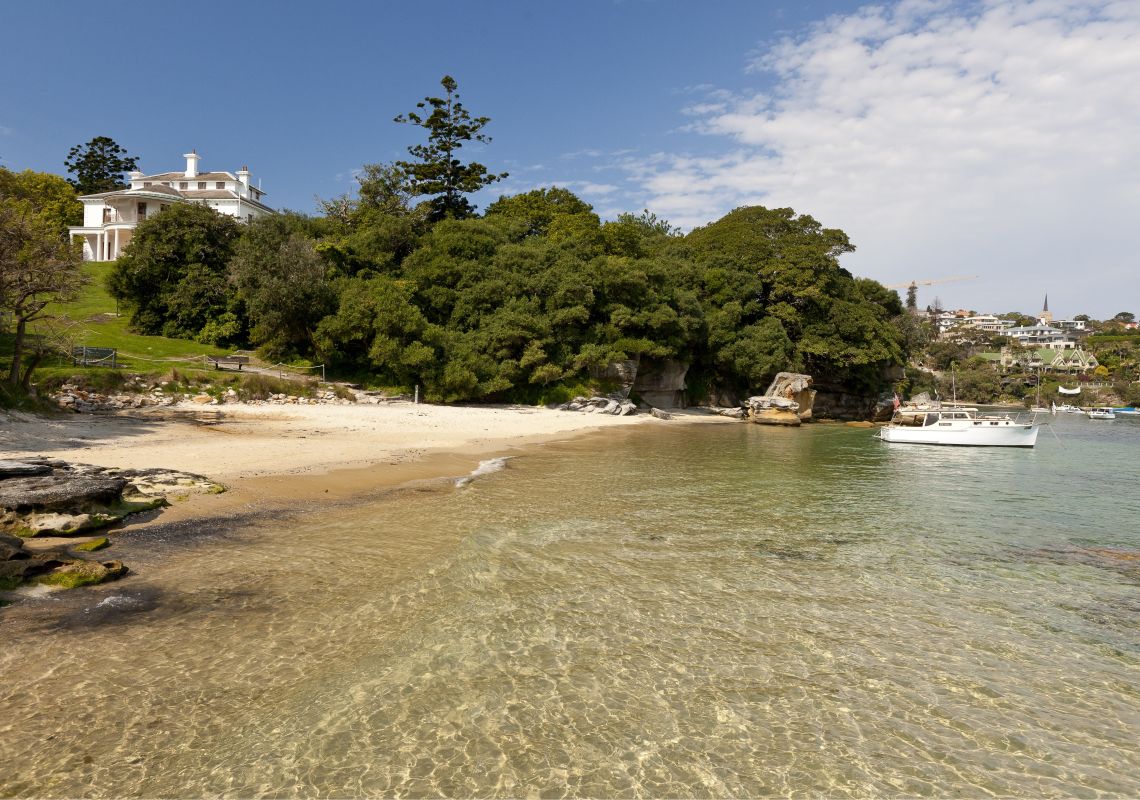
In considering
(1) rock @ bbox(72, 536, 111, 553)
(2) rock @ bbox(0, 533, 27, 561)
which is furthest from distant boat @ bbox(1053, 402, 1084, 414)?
(2) rock @ bbox(0, 533, 27, 561)

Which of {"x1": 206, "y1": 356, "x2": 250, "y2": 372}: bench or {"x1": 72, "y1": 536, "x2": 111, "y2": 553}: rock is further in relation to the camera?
{"x1": 206, "y1": 356, "x2": 250, "y2": 372}: bench

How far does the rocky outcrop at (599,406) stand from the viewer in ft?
135

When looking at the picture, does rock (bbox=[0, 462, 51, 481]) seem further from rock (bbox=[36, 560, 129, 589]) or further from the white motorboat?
the white motorboat

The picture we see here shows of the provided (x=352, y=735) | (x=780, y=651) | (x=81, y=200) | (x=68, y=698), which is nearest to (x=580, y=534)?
(x=780, y=651)

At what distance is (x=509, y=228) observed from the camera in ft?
162

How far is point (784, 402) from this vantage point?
160 ft

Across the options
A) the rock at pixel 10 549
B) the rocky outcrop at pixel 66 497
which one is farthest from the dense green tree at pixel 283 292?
the rock at pixel 10 549

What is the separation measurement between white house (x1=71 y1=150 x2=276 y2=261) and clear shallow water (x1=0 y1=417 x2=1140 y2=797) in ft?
175

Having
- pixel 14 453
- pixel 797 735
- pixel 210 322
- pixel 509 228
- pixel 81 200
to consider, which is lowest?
pixel 797 735

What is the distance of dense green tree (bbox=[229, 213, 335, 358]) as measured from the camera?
117 ft

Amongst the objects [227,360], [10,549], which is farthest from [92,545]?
[227,360]

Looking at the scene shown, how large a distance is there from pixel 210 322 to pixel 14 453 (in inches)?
1109

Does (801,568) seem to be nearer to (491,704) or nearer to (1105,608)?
(1105,608)

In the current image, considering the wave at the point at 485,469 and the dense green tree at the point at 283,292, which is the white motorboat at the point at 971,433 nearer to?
the wave at the point at 485,469
